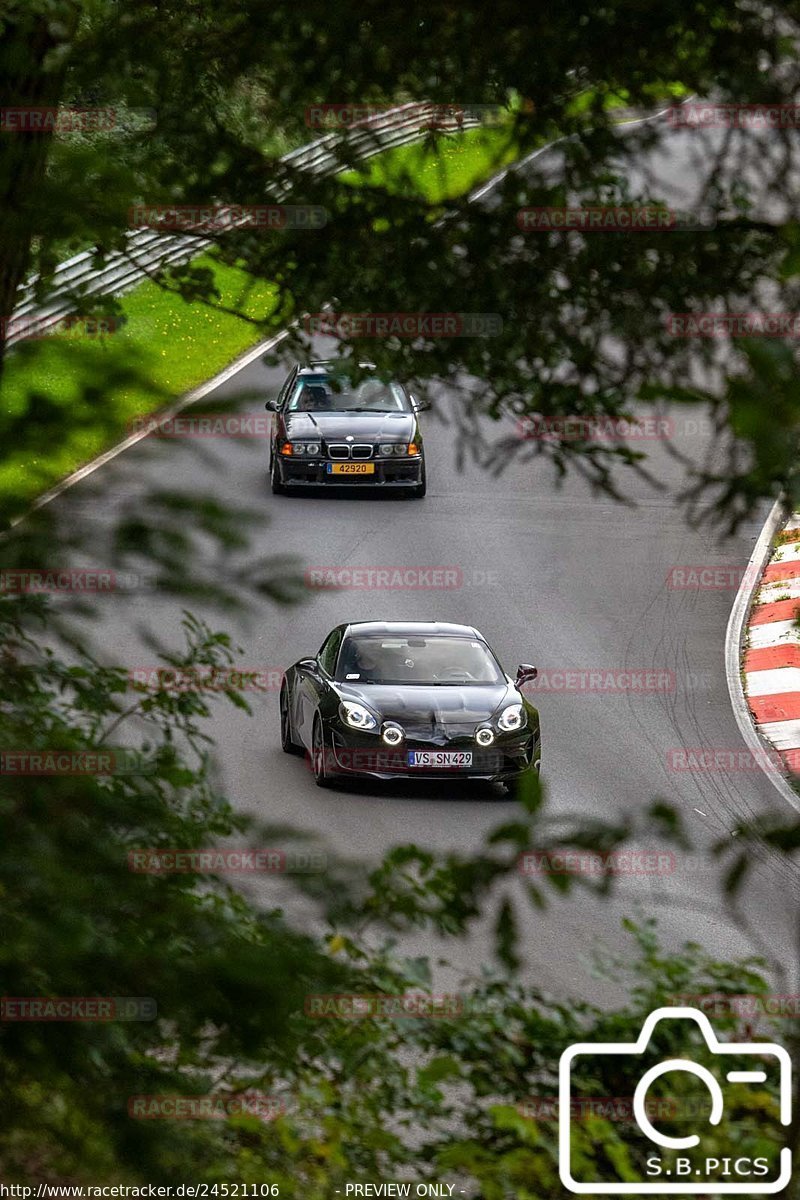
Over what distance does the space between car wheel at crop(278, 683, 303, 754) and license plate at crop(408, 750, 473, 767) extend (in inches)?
69.6

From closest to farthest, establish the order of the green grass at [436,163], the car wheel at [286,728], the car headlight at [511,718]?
1. the green grass at [436,163]
2. the car headlight at [511,718]
3. the car wheel at [286,728]

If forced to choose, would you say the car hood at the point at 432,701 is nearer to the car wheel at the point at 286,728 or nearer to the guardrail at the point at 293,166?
the car wheel at the point at 286,728

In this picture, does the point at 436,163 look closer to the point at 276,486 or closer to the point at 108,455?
the point at 108,455

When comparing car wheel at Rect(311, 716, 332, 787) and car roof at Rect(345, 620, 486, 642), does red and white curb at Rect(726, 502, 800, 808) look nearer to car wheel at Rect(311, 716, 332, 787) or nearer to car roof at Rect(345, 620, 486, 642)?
car roof at Rect(345, 620, 486, 642)

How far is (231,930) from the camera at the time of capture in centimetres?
312

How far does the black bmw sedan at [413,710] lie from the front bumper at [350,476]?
351 inches

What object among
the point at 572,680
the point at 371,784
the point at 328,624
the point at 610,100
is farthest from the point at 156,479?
the point at 328,624

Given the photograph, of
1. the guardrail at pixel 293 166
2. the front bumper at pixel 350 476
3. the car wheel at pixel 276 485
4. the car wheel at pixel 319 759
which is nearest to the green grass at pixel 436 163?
the guardrail at pixel 293 166

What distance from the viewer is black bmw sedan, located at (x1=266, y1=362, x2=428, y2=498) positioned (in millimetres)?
22484

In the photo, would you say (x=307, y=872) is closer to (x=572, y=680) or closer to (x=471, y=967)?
(x=471, y=967)

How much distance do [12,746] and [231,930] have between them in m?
0.60

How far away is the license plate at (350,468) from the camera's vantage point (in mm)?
23078

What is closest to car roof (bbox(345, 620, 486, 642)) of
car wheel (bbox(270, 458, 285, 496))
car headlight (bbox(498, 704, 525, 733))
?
car headlight (bbox(498, 704, 525, 733))

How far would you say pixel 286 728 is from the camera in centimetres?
1461
